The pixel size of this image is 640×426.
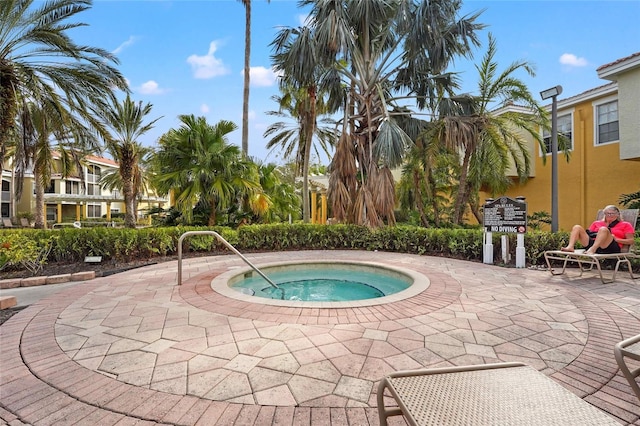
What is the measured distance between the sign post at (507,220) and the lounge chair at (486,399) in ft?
20.1

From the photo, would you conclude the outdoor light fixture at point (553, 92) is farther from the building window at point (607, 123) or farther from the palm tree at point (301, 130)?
the palm tree at point (301, 130)

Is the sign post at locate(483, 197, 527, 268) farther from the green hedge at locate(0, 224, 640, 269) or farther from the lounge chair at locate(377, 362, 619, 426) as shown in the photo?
the lounge chair at locate(377, 362, 619, 426)

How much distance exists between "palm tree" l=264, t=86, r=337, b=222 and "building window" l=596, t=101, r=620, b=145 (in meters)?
10.2

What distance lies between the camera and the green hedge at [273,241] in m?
7.15

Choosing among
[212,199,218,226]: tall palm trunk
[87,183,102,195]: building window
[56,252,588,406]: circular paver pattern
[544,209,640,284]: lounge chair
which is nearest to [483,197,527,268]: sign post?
[544,209,640,284]: lounge chair

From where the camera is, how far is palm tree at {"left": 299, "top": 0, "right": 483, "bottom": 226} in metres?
8.83

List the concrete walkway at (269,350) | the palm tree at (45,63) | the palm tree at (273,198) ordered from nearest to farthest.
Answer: the concrete walkway at (269,350) → the palm tree at (45,63) → the palm tree at (273,198)

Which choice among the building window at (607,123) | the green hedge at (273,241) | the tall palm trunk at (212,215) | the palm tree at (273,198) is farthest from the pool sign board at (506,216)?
the tall palm trunk at (212,215)

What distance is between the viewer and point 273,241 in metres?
9.96

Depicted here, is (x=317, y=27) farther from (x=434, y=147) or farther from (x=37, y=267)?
(x=37, y=267)

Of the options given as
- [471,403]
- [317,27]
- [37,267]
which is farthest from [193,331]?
[317,27]

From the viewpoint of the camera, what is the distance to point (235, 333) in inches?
124

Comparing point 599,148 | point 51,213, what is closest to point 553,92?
point 599,148

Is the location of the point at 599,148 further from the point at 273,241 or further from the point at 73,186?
the point at 73,186
